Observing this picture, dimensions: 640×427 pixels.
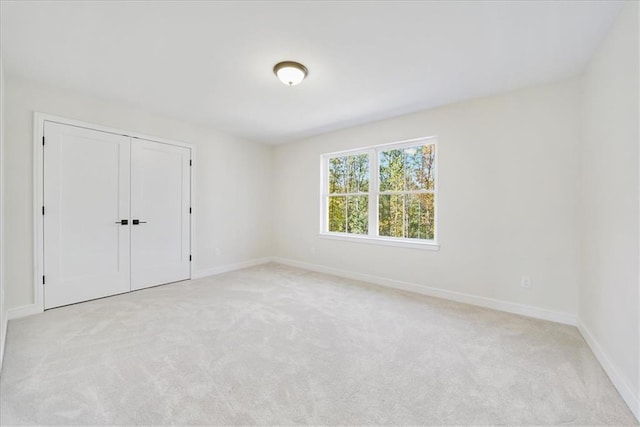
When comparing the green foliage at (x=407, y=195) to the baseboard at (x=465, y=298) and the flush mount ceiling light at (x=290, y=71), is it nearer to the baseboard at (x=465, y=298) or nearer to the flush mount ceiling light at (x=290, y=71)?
the baseboard at (x=465, y=298)

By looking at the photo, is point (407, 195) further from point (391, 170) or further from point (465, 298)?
point (465, 298)

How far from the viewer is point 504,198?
3.08m

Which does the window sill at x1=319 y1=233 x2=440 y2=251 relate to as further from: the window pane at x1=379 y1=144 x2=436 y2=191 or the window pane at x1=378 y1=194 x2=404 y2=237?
the window pane at x1=379 y1=144 x2=436 y2=191

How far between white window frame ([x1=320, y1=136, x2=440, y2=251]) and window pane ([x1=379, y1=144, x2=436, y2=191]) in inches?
2.7

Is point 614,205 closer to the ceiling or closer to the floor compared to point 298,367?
closer to the ceiling

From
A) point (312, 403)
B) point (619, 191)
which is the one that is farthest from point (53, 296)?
point (619, 191)

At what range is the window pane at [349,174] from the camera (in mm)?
4469

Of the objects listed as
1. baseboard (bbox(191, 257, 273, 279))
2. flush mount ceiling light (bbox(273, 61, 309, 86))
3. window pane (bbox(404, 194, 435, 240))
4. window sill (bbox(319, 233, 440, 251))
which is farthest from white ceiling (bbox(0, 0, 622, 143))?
baseboard (bbox(191, 257, 273, 279))

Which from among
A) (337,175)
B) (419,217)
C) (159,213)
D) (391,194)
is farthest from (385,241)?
(159,213)

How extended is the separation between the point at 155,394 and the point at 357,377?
1256 millimetres

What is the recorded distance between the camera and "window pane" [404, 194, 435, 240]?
12.2 feet

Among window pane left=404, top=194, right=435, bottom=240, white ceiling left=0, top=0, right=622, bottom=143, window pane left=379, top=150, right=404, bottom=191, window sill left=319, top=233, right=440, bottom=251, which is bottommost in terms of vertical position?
window sill left=319, top=233, right=440, bottom=251

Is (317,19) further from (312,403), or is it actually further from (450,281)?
(450,281)

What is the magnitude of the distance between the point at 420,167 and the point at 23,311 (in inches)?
189
